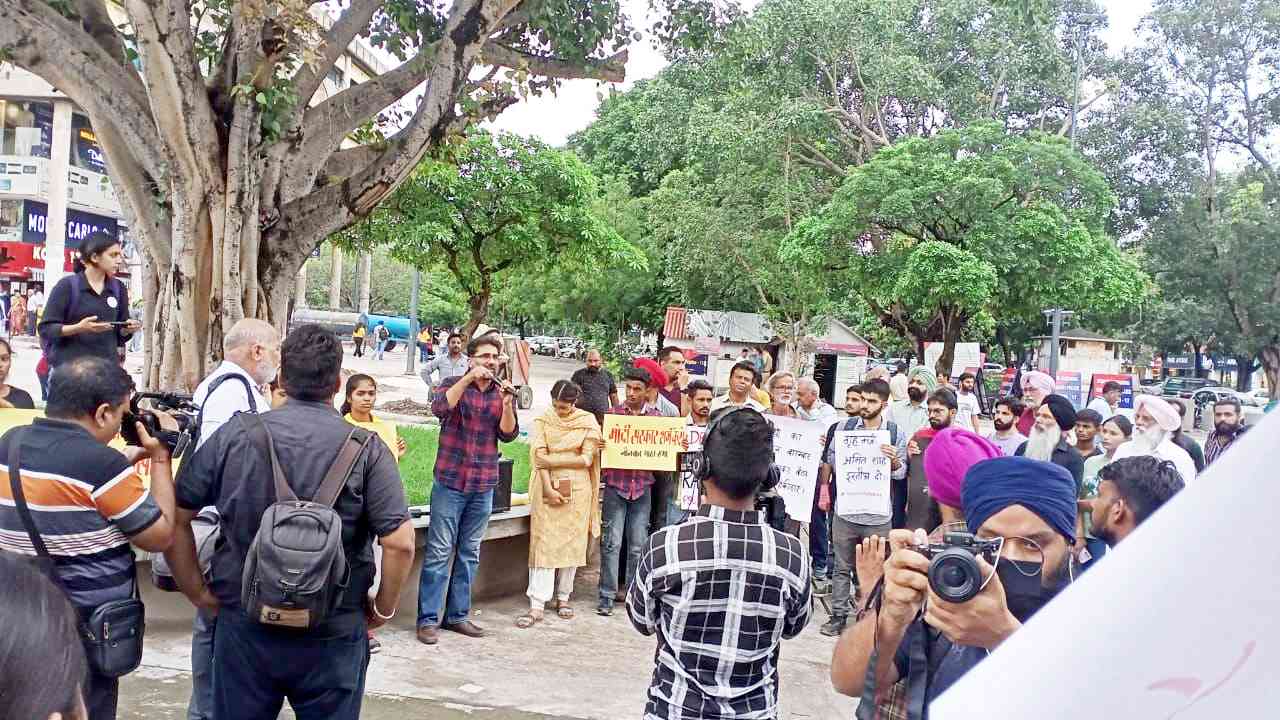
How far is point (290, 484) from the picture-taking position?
Result: 3057mm

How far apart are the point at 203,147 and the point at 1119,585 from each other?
6412 millimetres

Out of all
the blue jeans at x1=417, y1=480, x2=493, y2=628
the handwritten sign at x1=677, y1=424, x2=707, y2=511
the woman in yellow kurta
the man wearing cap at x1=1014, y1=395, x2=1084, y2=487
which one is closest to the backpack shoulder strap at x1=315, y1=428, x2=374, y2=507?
the blue jeans at x1=417, y1=480, x2=493, y2=628

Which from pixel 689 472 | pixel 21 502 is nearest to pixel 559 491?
pixel 689 472


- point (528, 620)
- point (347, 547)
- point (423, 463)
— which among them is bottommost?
point (528, 620)

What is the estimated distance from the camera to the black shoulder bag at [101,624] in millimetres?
2910

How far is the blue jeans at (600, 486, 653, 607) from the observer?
720cm

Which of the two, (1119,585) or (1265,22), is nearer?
(1119,585)

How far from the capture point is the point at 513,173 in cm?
1794

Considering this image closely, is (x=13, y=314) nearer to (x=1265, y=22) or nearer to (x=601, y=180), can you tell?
(x=601, y=180)

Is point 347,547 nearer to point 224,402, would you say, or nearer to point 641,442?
point 224,402

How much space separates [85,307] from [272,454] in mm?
3028

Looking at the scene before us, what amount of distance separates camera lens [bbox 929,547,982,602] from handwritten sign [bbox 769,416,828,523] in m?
5.20

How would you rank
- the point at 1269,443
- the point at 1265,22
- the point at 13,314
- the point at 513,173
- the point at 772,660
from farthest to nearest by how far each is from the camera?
the point at 1265,22
the point at 13,314
the point at 513,173
the point at 772,660
the point at 1269,443

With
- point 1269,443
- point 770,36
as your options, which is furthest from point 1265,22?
point 1269,443
